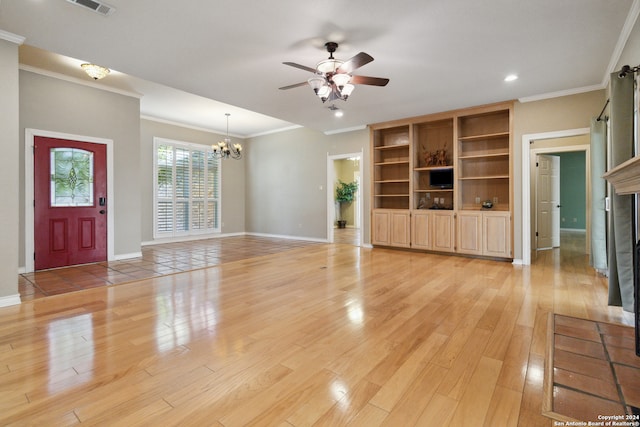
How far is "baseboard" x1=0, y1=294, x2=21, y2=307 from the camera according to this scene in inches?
121

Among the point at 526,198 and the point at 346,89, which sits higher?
the point at 346,89

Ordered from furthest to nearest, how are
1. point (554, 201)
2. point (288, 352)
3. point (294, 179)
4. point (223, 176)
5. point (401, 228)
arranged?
1. point (223, 176)
2. point (294, 179)
3. point (554, 201)
4. point (401, 228)
5. point (288, 352)

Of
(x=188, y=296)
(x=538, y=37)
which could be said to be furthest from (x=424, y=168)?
(x=188, y=296)

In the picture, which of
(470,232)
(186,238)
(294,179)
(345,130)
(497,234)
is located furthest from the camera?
(294,179)

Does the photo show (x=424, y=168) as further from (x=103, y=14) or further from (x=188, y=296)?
(x=103, y=14)

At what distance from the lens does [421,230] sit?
6.25 meters

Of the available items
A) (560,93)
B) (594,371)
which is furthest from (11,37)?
(560,93)

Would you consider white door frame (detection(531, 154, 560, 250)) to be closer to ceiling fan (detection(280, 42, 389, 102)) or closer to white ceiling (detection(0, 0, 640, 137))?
white ceiling (detection(0, 0, 640, 137))

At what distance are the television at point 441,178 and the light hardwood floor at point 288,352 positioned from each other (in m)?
2.52

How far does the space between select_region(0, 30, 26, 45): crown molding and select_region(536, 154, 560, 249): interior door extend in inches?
333

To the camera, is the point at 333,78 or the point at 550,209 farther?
the point at 550,209

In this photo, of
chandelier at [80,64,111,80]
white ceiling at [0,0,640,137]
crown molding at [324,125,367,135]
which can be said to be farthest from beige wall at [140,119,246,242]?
crown molding at [324,125,367,135]

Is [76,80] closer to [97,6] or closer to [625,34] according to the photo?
[97,6]

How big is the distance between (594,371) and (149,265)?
220 inches
